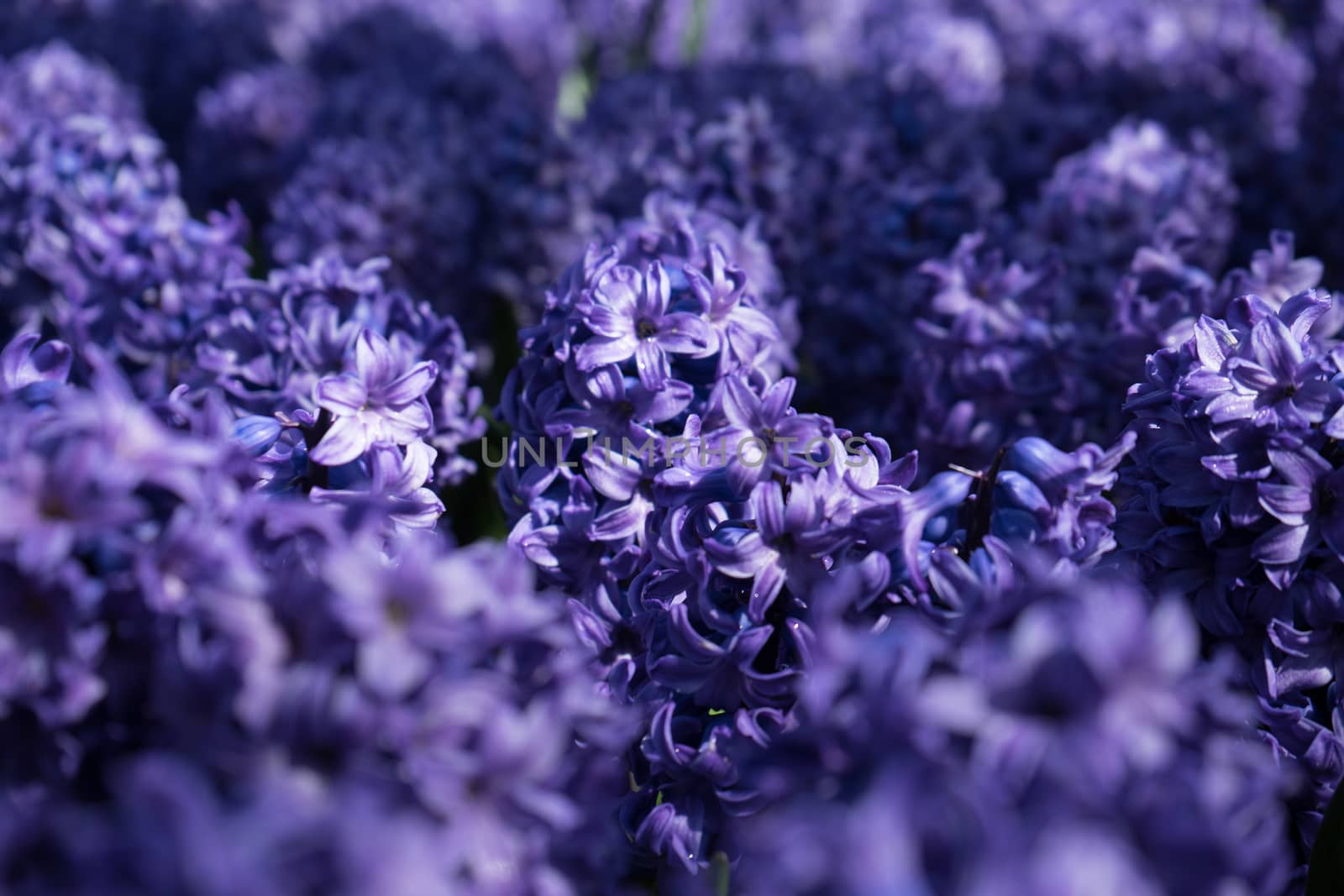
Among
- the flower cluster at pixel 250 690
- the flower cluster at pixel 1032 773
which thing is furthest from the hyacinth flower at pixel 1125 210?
the flower cluster at pixel 250 690

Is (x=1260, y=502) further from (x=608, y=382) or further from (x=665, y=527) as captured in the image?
(x=608, y=382)

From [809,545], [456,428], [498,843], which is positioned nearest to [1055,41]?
[456,428]

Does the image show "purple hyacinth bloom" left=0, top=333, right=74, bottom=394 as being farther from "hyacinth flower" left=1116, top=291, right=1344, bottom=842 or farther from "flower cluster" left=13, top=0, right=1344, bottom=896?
"hyacinth flower" left=1116, top=291, right=1344, bottom=842

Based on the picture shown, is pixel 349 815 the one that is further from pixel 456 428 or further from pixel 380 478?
pixel 456 428

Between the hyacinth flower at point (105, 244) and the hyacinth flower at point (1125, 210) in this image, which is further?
the hyacinth flower at point (1125, 210)

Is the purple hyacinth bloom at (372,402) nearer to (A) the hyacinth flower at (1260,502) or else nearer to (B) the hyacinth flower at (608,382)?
(B) the hyacinth flower at (608,382)

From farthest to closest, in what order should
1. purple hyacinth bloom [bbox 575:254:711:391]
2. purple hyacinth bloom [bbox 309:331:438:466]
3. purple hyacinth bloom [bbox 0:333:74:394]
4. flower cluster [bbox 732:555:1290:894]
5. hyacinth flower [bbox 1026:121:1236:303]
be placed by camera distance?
hyacinth flower [bbox 1026:121:1236:303] → purple hyacinth bloom [bbox 575:254:711:391] → purple hyacinth bloom [bbox 309:331:438:466] → purple hyacinth bloom [bbox 0:333:74:394] → flower cluster [bbox 732:555:1290:894]

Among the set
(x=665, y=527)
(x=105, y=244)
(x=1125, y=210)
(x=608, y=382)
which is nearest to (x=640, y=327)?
(x=608, y=382)

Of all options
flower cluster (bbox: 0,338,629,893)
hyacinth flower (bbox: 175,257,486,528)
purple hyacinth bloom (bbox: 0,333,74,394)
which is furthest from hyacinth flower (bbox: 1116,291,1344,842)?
purple hyacinth bloom (bbox: 0,333,74,394)
